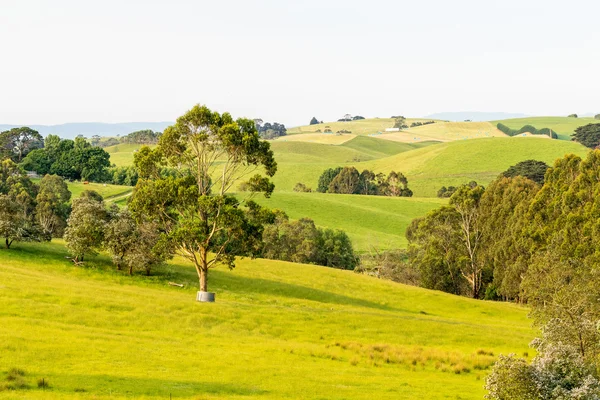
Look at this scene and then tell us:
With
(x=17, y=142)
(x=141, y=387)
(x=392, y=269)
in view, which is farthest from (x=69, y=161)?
(x=141, y=387)

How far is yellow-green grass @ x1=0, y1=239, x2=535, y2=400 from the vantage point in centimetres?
2717

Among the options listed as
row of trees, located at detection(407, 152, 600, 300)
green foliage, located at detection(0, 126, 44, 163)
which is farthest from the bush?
green foliage, located at detection(0, 126, 44, 163)

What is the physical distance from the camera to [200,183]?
5403 centimetres

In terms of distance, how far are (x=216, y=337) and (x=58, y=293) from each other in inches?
498

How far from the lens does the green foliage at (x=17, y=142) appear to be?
17638 cm

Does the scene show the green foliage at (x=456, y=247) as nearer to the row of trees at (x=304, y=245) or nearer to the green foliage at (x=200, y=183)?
the row of trees at (x=304, y=245)

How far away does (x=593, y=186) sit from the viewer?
237ft

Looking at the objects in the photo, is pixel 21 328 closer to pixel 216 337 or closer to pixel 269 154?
pixel 216 337

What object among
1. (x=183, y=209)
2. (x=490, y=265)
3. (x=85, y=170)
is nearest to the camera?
(x=183, y=209)

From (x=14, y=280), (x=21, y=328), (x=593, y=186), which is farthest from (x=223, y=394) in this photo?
(x=593, y=186)

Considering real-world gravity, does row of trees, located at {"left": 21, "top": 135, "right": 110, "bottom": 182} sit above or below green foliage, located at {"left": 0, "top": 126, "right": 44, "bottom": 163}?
below

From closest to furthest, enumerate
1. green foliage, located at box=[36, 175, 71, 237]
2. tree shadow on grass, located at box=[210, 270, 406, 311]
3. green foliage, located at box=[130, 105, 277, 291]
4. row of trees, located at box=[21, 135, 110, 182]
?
green foliage, located at box=[130, 105, 277, 291] < tree shadow on grass, located at box=[210, 270, 406, 311] < green foliage, located at box=[36, 175, 71, 237] < row of trees, located at box=[21, 135, 110, 182]

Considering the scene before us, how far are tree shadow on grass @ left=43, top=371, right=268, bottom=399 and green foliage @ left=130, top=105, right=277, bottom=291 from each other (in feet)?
81.8

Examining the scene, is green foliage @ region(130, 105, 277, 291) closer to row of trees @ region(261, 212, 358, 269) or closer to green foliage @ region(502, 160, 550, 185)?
row of trees @ region(261, 212, 358, 269)
